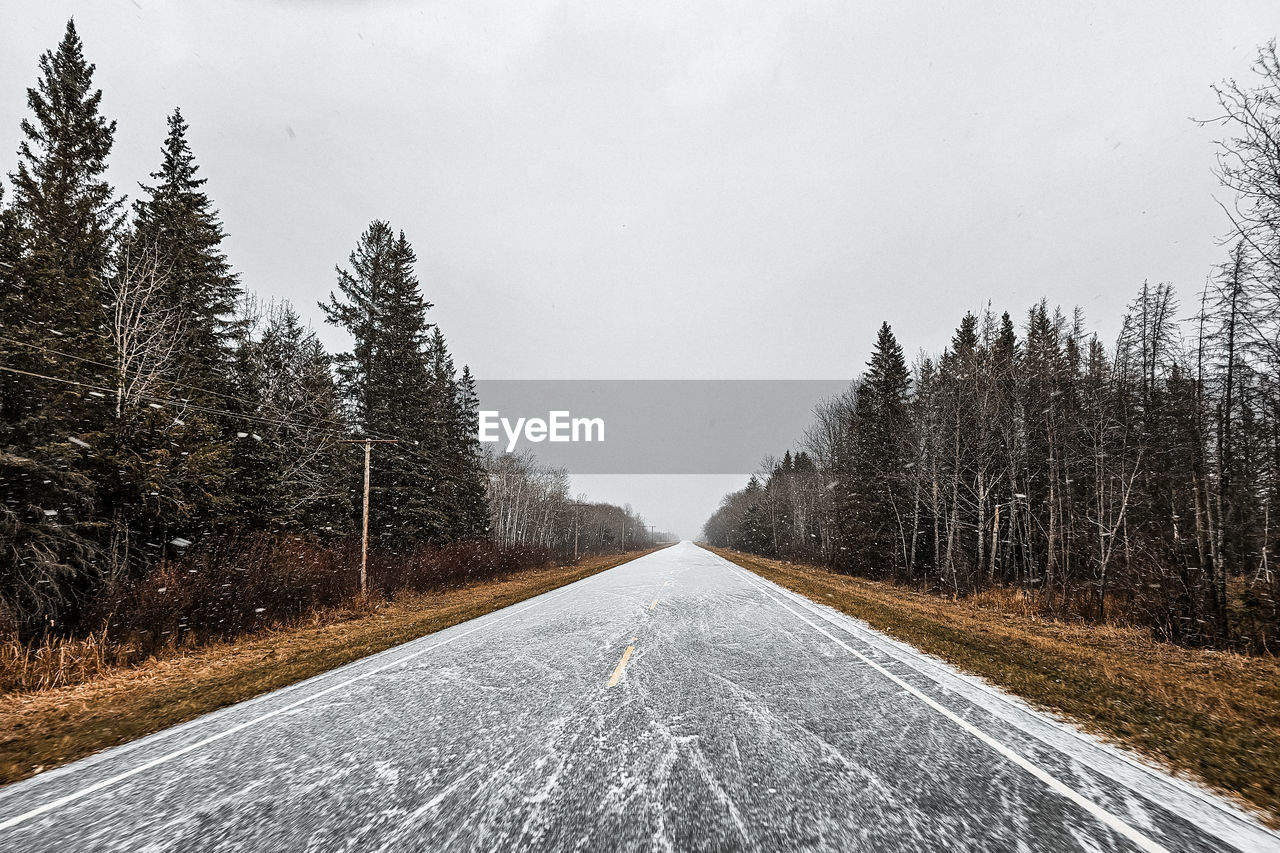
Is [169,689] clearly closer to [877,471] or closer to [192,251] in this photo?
[192,251]

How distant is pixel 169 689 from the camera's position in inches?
261

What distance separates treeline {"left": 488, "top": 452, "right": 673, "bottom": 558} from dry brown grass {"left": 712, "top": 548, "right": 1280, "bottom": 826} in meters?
35.8

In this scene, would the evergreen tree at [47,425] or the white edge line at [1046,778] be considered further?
the evergreen tree at [47,425]

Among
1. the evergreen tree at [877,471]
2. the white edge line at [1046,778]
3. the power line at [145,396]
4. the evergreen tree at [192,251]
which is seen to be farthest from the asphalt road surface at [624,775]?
the evergreen tree at [877,471]

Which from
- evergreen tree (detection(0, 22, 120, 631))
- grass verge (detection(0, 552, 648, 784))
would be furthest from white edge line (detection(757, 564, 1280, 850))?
evergreen tree (detection(0, 22, 120, 631))

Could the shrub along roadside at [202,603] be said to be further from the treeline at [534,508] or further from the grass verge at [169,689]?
the treeline at [534,508]

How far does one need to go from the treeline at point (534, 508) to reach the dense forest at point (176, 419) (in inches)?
780

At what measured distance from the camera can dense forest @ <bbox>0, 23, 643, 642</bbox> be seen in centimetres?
924

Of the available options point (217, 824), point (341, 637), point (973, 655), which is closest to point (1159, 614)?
point (973, 655)

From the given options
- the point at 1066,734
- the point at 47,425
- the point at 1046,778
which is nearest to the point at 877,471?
the point at 1066,734

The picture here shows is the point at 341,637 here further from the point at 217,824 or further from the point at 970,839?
the point at 970,839

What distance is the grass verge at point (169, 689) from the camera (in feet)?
15.2

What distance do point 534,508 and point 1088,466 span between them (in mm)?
50784

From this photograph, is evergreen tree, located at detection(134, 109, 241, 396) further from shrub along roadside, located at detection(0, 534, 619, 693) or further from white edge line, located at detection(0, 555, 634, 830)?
white edge line, located at detection(0, 555, 634, 830)
